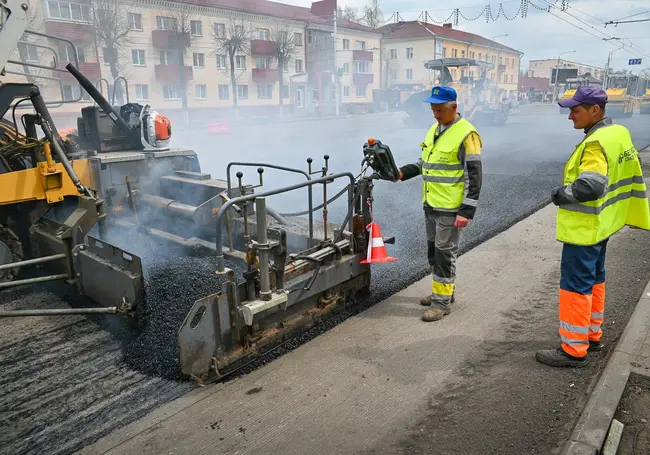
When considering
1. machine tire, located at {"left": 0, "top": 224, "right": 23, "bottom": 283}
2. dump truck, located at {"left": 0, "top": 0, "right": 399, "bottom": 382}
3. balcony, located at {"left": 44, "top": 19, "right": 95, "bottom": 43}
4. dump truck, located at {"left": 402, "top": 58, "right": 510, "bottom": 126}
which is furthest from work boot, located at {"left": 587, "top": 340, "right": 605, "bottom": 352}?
dump truck, located at {"left": 402, "top": 58, "right": 510, "bottom": 126}

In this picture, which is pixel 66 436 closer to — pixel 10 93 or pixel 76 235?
pixel 76 235

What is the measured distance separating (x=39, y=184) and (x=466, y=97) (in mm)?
25103

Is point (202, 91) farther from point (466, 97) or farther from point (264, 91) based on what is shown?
point (466, 97)

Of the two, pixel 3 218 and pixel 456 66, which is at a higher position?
pixel 456 66

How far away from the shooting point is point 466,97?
26.8 m

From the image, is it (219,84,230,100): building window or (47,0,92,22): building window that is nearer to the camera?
(47,0,92,22): building window

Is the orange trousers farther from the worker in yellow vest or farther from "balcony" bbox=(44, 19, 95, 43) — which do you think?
"balcony" bbox=(44, 19, 95, 43)

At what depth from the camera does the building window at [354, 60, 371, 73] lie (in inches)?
1682

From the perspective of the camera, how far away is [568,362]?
11.1 feet

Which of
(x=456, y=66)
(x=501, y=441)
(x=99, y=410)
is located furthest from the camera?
(x=456, y=66)

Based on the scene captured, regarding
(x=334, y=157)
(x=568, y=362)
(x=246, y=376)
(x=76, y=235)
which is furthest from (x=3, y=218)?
(x=334, y=157)

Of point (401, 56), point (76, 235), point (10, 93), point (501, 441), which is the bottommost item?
point (501, 441)

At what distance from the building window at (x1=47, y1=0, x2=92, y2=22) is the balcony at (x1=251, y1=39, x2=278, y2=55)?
16956mm

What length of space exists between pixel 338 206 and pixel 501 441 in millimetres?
5730
